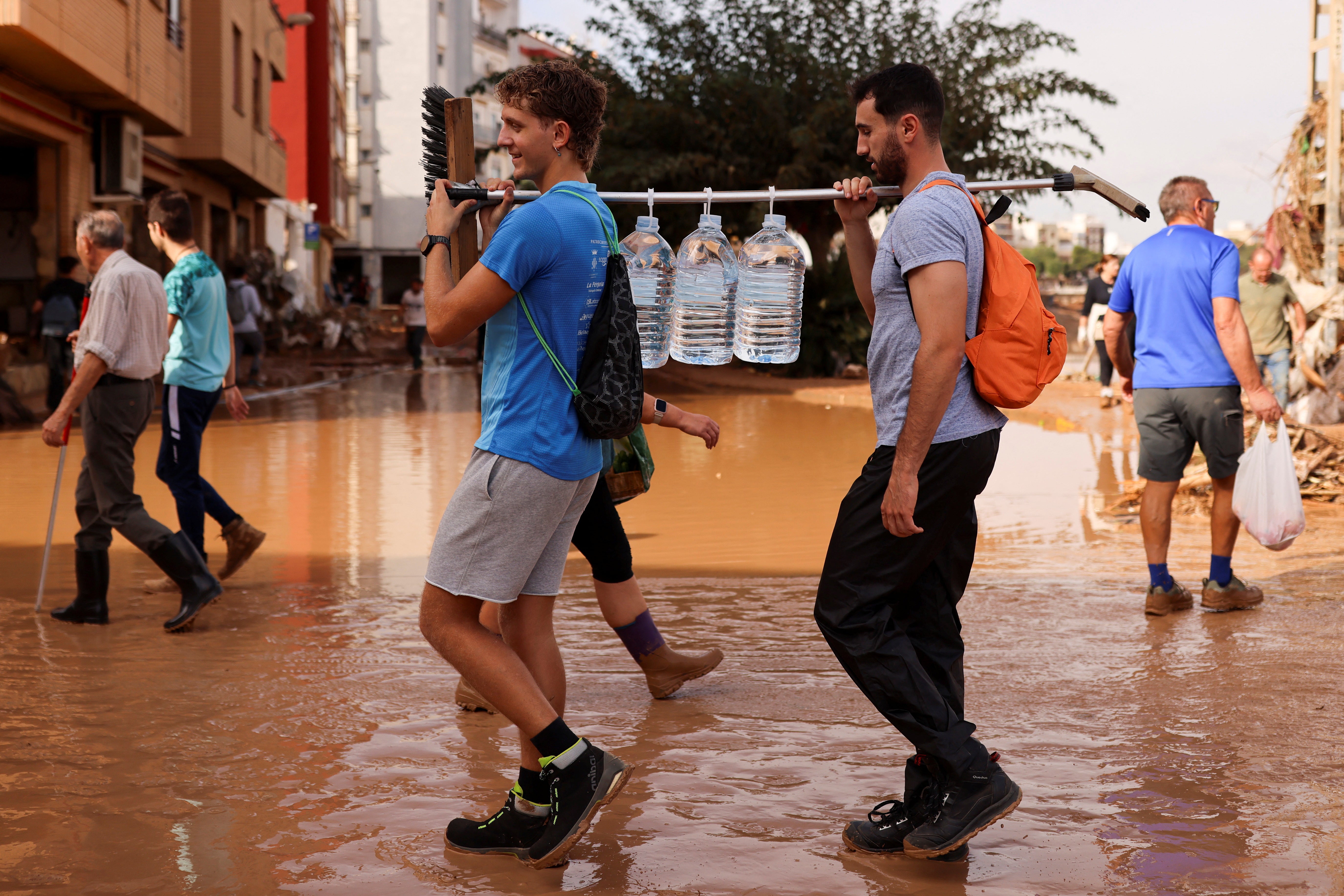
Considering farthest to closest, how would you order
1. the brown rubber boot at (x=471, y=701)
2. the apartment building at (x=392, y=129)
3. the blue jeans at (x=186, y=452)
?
1. the apartment building at (x=392, y=129)
2. the blue jeans at (x=186, y=452)
3. the brown rubber boot at (x=471, y=701)

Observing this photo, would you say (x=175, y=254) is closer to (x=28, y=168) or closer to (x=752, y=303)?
(x=752, y=303)

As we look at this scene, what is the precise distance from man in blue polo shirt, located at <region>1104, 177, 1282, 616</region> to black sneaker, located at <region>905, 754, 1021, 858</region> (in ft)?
10.4

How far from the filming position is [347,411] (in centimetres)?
1791

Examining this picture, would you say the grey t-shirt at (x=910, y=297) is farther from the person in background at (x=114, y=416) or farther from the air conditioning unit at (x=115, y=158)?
the air conditioning unit at (x=115, y=158)

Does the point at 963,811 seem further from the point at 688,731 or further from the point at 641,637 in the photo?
the point at 641,637

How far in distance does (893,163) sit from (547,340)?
1.05 metres

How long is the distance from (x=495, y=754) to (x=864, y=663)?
151 cm

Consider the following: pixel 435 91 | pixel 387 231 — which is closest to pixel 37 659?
pixel 435 91

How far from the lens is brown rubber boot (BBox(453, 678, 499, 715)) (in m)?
4.86

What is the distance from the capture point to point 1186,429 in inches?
251

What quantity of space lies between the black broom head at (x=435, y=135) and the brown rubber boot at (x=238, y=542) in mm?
3721

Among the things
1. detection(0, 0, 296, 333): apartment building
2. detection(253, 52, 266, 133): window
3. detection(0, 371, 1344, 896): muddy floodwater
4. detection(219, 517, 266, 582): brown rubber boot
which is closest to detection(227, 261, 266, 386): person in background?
detection(0, 0, 296, 333): apartment building

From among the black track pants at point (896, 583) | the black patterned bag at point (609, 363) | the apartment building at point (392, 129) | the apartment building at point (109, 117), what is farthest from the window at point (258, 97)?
the apartment building at point (392, 129)

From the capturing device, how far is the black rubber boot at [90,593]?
629 centimetres
